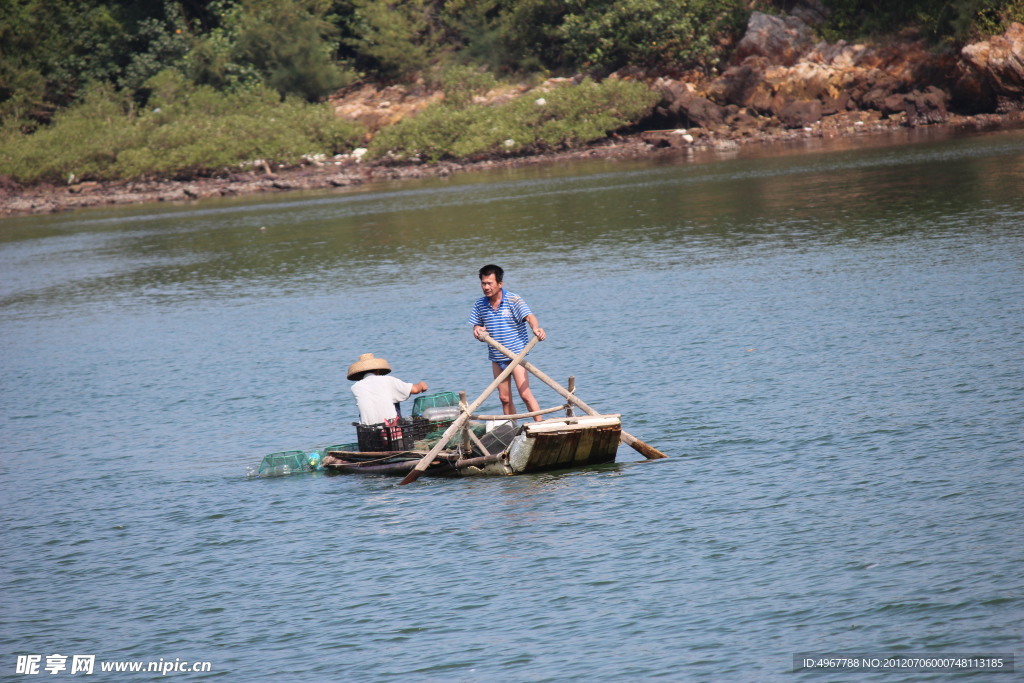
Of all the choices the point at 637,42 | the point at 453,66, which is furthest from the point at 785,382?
the point at 453,66

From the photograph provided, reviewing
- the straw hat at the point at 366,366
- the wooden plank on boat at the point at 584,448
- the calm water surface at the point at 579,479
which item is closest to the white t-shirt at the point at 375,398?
the straw hat at the point at 366,366

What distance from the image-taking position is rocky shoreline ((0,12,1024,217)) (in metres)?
55.1

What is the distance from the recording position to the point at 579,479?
1288 centimetres

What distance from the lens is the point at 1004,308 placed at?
1877cm

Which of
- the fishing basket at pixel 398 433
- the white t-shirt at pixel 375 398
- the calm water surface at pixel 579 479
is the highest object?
the white t-shirt at pixel 375 398

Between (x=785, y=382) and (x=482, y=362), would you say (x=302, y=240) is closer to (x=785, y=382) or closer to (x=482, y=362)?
(x=482, y=362)

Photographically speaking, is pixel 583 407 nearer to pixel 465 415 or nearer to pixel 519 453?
pixel 519 453

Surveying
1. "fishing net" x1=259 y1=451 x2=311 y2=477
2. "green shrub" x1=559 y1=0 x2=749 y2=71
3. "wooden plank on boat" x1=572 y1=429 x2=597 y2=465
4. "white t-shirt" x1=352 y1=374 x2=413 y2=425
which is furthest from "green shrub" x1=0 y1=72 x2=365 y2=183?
"wooden plank on boat" x1=572 y1=429 x2=597 y2=465

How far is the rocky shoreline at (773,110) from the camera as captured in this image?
181ft

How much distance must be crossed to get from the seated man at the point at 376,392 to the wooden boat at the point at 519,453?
17.3 inches

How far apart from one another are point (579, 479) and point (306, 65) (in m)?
66.0

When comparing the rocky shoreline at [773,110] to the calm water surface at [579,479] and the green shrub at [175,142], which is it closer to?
the green shrub at [175,142]

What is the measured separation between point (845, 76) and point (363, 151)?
28392 mm

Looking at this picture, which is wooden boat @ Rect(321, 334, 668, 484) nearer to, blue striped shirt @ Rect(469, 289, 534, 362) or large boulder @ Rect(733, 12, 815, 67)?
blue striped shirt @ Rect(469, 289, 534, 362)
